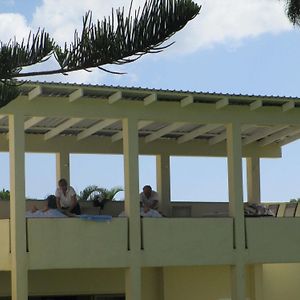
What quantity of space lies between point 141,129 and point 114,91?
12.1 feet

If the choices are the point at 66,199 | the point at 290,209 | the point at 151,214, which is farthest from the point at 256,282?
the point at 66,199

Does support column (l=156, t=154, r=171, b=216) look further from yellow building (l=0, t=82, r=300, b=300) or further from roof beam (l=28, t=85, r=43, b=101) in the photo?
roof beam (l=28, t=85, r=43, b=101)

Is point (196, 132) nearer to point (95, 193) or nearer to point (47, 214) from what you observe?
point (47, 214)

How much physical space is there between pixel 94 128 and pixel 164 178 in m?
2.82

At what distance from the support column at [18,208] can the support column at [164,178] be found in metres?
5.81

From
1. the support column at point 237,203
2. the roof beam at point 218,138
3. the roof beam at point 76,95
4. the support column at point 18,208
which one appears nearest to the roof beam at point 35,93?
the support column at point 18,208

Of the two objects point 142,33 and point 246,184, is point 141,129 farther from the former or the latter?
point 142,33

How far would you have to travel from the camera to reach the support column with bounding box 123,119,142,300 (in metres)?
19.4

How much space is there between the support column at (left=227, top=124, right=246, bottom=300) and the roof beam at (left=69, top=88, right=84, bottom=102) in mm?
3485

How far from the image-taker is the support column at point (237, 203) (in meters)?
20.5

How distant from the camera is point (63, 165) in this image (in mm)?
23016

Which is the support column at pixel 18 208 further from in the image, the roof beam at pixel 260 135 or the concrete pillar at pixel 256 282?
the roof beam at pixel 260 135

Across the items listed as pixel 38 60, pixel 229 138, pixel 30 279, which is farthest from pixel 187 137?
pixel 38 60

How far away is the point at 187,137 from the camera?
23.4 meters
